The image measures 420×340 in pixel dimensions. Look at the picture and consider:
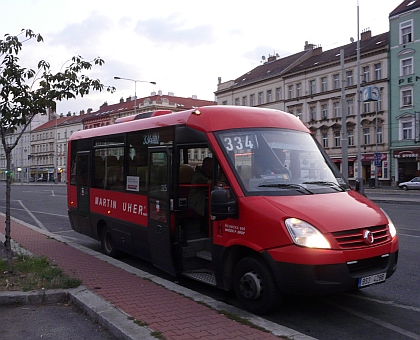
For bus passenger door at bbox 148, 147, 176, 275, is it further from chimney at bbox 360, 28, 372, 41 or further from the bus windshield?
chimney at bbox 360, 28, 372, 41

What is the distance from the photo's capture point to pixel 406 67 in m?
46.3

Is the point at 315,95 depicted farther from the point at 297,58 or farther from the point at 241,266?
the point at 241,266

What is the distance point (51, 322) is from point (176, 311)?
1.45m

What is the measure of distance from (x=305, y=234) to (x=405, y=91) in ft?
151

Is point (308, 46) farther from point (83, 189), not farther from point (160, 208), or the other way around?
point (160, 208)

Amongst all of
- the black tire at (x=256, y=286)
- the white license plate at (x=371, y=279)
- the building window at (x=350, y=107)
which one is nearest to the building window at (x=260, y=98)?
the building window at (x=350, y=107)

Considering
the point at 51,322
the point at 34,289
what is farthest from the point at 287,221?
the point at 34,289

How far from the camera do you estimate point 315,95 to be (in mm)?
56344

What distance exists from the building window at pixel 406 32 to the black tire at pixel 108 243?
4407 centimetres

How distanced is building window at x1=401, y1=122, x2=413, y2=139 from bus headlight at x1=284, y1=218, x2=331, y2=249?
44.9m

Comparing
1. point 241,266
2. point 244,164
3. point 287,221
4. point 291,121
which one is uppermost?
point 291,121

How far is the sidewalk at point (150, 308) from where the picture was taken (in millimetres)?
4648

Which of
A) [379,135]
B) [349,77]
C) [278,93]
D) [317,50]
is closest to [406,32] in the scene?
[349,77]

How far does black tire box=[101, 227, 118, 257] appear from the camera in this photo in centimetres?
939
